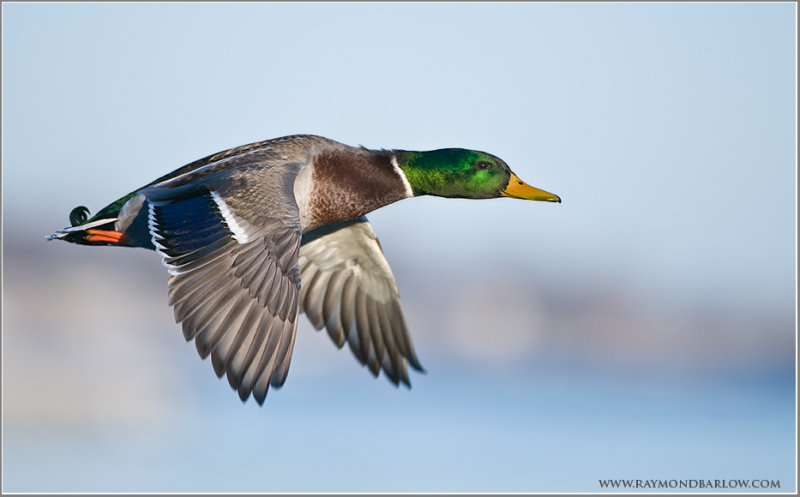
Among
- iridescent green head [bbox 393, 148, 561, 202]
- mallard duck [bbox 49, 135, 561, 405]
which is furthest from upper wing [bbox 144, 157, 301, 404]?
iridescent green head [bbox 393, 148, 561, 202]

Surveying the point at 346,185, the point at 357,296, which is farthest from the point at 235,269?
the point at 357,296

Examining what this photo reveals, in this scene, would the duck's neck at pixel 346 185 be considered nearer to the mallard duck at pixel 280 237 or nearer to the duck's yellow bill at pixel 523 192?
the mallard duck at pixel 280 237

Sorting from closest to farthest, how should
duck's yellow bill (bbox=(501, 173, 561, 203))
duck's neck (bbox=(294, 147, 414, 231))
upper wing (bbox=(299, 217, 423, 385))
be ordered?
duck's neck (bbox=(294, 147, 414, 231)) < duck's yellow bill (bbox=(501, 173, 561, 203)) < upper wing (bbox=(299, 217, 423, 385))

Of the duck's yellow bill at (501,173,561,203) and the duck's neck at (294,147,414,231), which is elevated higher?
the duck's neck at (294,147,414,231)

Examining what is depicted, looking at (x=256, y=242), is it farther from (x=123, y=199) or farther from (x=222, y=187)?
(x=123, y=199)

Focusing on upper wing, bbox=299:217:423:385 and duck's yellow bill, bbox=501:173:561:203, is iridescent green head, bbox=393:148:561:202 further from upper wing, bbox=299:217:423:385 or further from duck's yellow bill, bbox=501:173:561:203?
upper wing, bbox=299:217:423:385

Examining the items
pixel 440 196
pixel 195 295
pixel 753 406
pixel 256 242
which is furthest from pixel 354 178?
pixel 753 406

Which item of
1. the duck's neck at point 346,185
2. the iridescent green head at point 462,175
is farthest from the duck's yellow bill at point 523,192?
the duck's neck at point 346,185
